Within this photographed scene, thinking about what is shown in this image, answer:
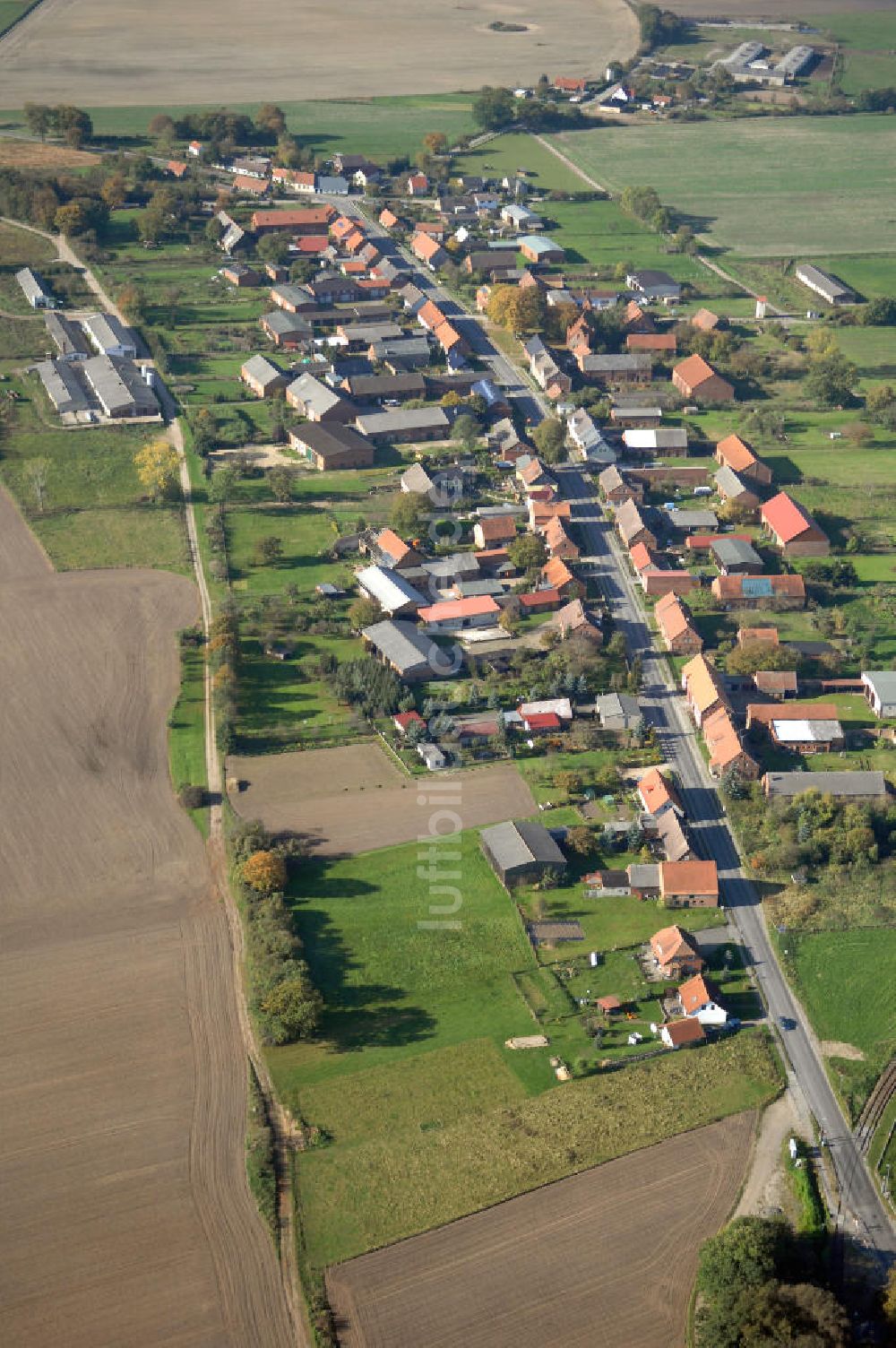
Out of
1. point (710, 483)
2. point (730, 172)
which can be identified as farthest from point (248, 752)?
point (730, 172)

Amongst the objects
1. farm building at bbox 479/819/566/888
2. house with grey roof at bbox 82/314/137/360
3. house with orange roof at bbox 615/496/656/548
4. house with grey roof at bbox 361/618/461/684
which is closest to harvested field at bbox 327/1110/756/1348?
farm building at bbox 479/819/566/888

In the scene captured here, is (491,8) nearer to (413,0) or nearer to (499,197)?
(413,0)

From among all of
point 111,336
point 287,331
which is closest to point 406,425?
point 287,331

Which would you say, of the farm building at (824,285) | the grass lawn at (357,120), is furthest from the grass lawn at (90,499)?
the grass lawn at (357,120)

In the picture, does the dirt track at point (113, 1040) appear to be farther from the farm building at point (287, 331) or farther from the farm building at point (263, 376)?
the farm building at point (287, 331)

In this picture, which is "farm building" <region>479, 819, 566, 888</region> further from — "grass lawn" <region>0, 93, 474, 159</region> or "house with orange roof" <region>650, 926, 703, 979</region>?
"grass lawn" <region>0, 93, 474, 159</region>

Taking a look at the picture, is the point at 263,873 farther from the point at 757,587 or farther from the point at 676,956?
the point at 757,587
